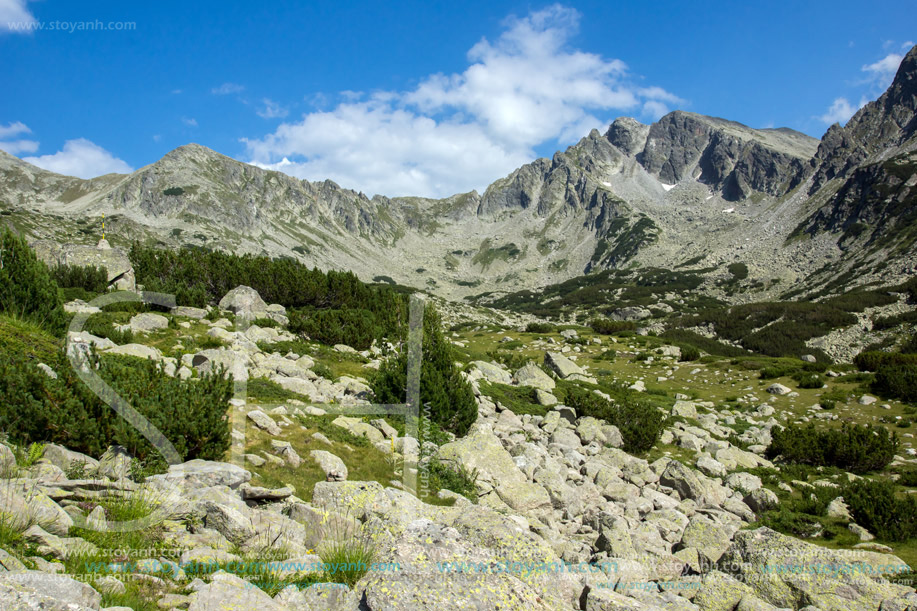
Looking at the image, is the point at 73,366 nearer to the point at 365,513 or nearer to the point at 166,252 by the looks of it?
the point at 365,513

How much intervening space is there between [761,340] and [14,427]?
6079cm

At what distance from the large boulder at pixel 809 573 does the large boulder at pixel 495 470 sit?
10.3ft

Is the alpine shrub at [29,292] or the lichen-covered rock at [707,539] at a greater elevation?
the alpine shrub at [29,292]

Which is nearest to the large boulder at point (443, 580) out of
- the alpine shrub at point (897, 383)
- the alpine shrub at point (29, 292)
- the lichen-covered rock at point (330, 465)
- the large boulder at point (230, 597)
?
the large boulder at point (230, 597)

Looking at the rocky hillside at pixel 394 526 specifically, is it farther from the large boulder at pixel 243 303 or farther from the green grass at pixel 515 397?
the large boulder at pixel 243 303

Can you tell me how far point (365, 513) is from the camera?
5.75 m

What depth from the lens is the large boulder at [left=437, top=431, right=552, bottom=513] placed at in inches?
346

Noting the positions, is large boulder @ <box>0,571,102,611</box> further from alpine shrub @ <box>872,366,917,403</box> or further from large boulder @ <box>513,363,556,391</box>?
alpine shrub @ <box>872,366,917,403</box>

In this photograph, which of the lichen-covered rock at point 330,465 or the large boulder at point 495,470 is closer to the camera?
the lichen-covered rock at point 330,465

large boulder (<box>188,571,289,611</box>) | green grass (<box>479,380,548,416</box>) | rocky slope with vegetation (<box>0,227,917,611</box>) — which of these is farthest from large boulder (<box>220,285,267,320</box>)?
large boulder (<box>188,571,289,611</box>)

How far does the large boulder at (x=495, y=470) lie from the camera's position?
28.9 ft

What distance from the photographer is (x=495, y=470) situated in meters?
9.41

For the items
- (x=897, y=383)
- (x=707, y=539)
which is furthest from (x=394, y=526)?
(x=897, y=383)

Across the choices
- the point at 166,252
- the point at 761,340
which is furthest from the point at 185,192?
the point at 761,340
